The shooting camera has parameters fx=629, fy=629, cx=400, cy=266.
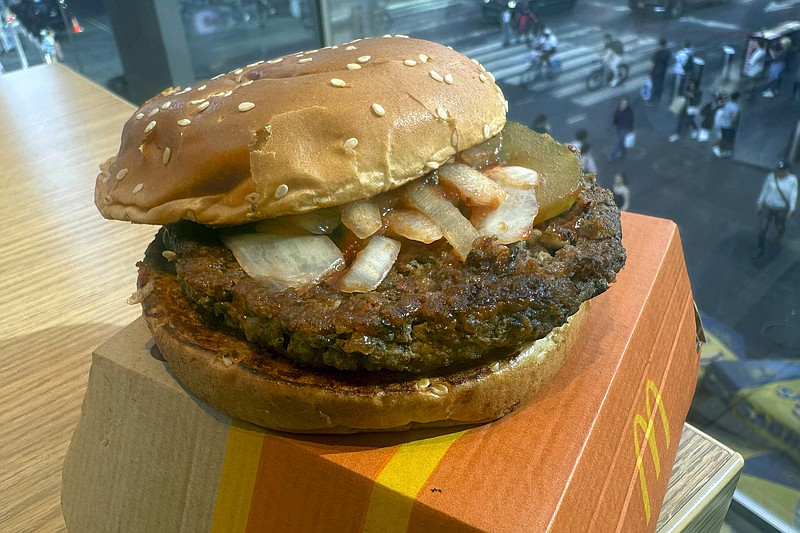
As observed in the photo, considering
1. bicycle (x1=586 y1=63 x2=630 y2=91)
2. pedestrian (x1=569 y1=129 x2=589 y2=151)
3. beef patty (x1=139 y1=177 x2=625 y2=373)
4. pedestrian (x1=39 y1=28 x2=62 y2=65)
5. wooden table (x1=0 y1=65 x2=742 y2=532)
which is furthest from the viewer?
pedestrian (x1=39 y1=28 x2=62 y2=65)

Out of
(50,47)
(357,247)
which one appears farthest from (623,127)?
(50,47)

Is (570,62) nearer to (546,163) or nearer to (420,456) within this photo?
(546,163)

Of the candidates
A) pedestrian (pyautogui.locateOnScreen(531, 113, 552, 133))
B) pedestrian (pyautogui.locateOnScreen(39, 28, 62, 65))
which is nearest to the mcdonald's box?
pedestrian (pyautogui.locateOnScreen(531, 113, 552, 133))

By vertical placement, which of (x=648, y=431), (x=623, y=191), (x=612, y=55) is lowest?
(x=623, y=191)

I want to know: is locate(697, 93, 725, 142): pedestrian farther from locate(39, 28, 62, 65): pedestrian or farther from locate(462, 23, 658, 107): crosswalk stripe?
locate(39, 28, 62, 65): pedestrian

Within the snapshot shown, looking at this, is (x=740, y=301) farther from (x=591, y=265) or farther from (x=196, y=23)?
(x=196, y=23)

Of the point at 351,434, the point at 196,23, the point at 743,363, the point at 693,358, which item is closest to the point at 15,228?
the point at 196,23
